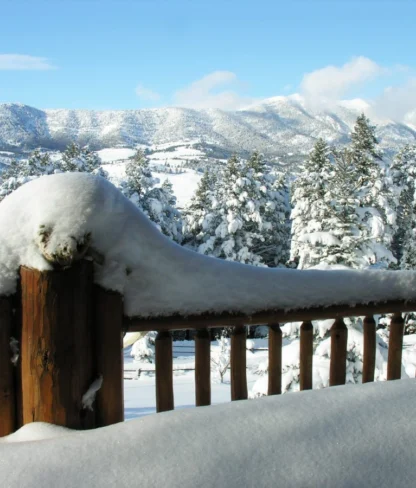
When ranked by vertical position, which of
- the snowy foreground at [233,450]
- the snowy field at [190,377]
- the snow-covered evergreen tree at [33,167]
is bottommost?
the snowy field at [190,377]

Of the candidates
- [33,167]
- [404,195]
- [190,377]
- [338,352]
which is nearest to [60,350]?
[338,352]

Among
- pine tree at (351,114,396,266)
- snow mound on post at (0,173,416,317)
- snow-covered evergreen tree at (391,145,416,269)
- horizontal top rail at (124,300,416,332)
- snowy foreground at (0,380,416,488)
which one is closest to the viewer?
snowy foreground at (0,380,416,488)

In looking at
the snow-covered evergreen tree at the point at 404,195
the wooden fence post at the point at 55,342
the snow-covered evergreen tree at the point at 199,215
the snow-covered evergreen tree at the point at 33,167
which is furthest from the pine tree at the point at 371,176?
the wooden fence post at the point at 55,342

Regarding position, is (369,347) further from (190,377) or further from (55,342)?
(190,377)

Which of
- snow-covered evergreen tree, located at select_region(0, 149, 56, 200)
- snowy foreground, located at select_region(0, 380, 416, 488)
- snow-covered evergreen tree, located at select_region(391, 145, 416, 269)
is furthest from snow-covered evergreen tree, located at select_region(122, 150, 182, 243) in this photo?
snowy foreground, located at select_region(0, 380, 416, 488)

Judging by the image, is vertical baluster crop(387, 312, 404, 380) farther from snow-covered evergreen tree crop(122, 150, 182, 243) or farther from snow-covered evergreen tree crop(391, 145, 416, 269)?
snow-covered evergreen tree crop(391, 145, 416, 269)

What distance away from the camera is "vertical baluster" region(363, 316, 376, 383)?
2.58 m

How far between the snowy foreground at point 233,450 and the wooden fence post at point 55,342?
0.10 metres

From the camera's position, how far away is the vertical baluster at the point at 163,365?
2182 millimetres

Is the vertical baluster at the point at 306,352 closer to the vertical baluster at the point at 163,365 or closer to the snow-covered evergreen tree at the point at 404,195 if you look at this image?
the vertical baluster at the point at 163,365

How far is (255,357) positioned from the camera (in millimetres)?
20297

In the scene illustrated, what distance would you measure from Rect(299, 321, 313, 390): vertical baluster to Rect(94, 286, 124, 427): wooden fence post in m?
0.96

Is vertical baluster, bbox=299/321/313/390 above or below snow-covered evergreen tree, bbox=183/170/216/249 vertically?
below

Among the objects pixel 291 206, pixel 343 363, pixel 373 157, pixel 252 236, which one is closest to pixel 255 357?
pixel 252 236
